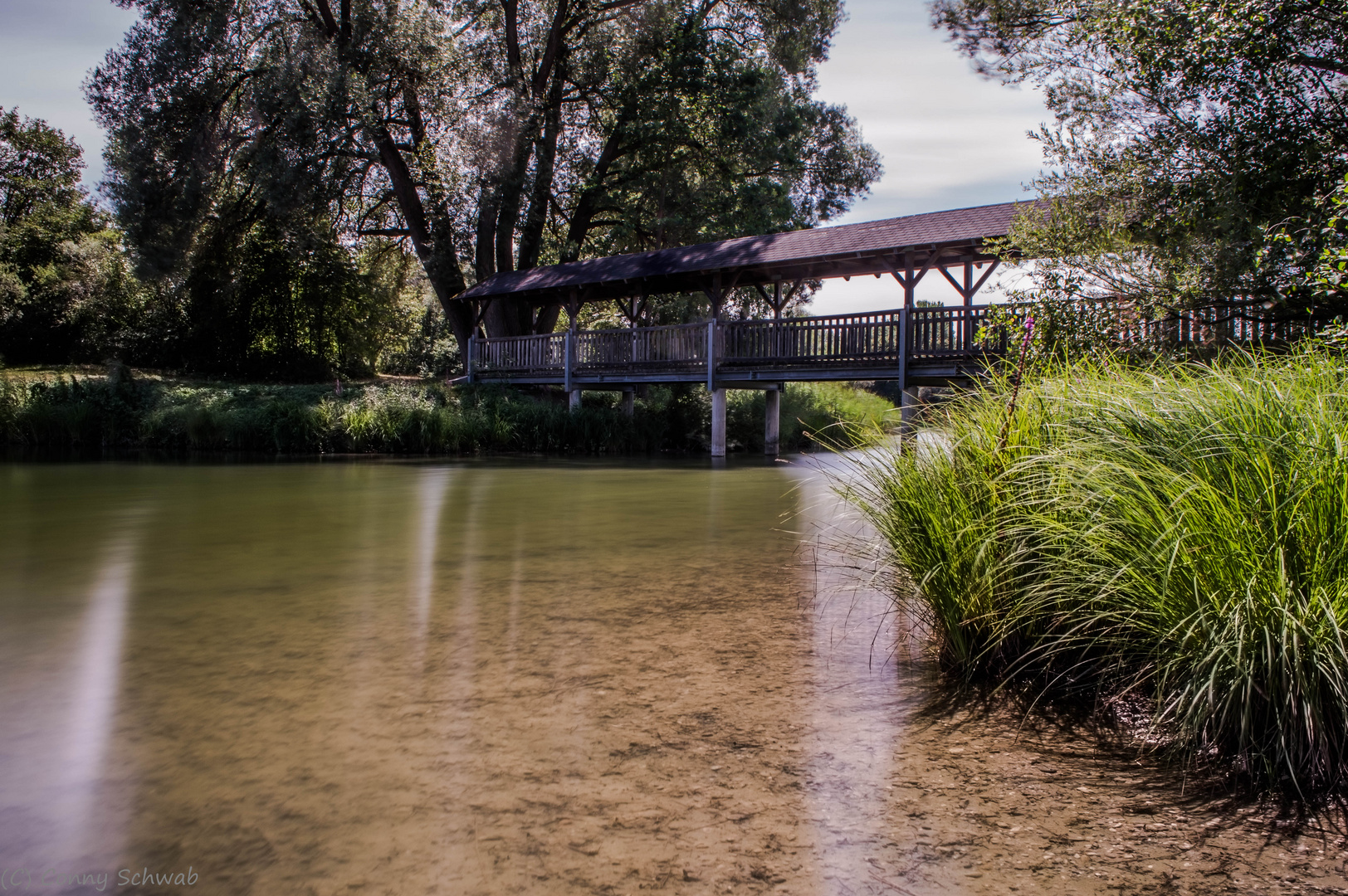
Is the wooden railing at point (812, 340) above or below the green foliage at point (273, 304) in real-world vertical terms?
below

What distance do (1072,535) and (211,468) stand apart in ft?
45.6

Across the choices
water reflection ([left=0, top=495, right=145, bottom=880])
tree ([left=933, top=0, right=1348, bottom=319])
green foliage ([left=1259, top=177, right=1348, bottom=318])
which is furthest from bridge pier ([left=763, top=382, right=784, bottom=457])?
water reflection ([left=0, top=495, right=145, bottom=880])

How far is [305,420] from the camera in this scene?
58.5 ft

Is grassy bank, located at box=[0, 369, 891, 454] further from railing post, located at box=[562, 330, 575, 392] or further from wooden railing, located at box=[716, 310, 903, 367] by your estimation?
wooden railing, located at box=[716, 310, 903, 367]

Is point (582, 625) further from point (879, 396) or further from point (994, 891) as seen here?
point (879, 396)

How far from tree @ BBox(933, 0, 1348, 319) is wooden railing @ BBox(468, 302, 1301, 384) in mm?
747

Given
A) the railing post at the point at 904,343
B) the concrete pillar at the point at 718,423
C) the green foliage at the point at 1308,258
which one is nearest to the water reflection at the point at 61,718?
the green foliage at the point at 1308,258

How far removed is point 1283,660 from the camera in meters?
2.31

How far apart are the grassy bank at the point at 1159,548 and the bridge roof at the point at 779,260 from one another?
9938 mm

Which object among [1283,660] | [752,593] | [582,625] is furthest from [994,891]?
[752,593]

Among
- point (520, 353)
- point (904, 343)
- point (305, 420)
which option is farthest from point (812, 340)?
point (305, 420)

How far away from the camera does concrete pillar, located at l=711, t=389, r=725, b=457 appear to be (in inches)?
746

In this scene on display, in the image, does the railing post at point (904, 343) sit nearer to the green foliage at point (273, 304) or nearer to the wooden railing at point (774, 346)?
the wooden railing at point (774, 346)

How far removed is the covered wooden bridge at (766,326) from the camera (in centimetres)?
1497
